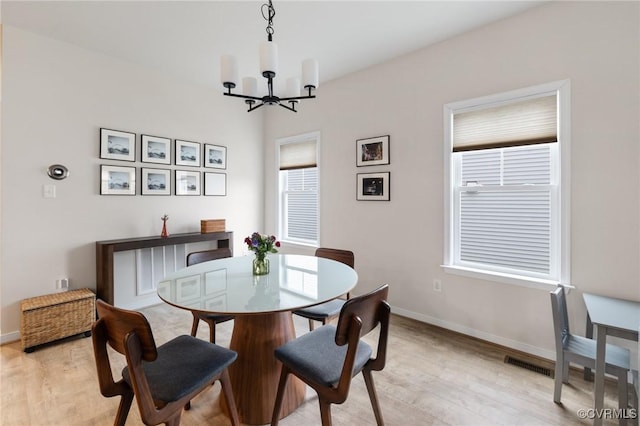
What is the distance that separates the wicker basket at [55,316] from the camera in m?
2.46

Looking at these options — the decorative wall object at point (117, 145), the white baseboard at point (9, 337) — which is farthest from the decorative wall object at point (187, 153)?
the white baseboard at point (9, 337)

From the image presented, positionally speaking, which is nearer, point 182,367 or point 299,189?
point 182,367

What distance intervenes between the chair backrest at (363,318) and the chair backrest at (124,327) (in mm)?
743

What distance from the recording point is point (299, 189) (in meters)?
4.37

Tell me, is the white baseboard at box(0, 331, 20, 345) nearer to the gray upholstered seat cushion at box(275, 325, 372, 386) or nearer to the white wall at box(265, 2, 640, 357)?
the gray upholstered seat cushion at box(275, 325, 372, 386)

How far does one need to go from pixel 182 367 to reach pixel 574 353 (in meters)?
2.29

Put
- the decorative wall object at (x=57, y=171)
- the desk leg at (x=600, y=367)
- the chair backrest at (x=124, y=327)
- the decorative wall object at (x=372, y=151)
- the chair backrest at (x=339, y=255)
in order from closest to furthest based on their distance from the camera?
1. the chair backrest at (x=124, y=327)
2. the desk leg at (x=600, y=367)
3. the chair backrest at (x=339, y=255)
4. the decorative wall object at (x=57, y=171)
5. the decorative wall object at (x=372, y=151)

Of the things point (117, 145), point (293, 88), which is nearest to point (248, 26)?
point (293, 88)

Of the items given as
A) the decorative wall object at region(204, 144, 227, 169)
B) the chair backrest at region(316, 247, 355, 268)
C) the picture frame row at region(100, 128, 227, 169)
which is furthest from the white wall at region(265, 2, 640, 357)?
the picture frame row at region(100, 128, 227, 169)

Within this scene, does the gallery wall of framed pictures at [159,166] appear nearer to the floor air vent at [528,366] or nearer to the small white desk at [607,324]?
the floor air vent at [528,366]

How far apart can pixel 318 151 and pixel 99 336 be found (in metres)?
3.20

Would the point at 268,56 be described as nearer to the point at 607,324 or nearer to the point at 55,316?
the point at 607,324

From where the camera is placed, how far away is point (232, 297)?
1546 mm

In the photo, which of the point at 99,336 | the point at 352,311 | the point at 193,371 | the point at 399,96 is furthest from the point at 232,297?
the point at 399,96
